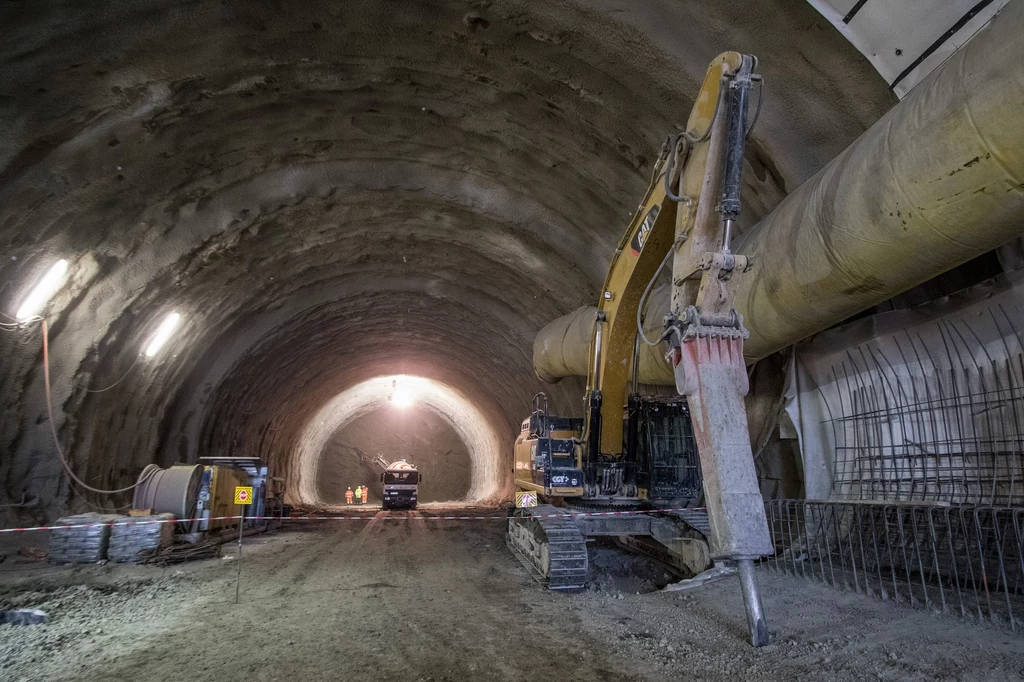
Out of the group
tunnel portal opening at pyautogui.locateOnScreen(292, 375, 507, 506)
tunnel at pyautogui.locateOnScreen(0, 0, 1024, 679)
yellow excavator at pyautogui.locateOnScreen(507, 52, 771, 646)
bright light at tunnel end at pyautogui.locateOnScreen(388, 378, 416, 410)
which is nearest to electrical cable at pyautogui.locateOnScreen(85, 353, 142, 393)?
tunnel at pyautogui.locateOnScreen(0, 0, 1024, 679)

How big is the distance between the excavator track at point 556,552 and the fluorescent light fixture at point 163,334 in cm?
724

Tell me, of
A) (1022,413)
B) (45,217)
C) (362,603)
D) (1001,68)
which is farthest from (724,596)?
(45,217)

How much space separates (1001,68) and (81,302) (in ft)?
33.3

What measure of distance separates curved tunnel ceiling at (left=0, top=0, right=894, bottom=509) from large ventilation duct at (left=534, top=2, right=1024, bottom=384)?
1.57m

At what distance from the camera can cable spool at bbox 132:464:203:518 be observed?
32.6ft

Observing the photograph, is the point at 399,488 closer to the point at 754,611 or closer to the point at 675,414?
the point at 675,414

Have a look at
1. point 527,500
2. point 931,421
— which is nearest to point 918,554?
point 931,421

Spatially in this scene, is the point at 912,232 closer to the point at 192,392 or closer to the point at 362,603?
the point at 362,603

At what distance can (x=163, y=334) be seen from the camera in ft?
35.9

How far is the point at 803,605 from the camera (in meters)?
5.14

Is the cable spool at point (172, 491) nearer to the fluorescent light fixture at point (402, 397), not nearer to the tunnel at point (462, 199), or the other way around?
the tunnel at point (462, 199)

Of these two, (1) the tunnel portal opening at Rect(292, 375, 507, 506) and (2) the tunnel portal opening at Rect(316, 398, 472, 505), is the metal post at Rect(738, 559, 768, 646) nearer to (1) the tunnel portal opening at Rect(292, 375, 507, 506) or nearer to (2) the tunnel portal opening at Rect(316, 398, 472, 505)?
(1) the tunnel portal opening at Rect(292, 375, 507, 506)

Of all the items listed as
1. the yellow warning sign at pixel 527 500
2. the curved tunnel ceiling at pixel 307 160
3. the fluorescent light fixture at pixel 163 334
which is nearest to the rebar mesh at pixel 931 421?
the curved tunnel ceiling at pixel 307 160

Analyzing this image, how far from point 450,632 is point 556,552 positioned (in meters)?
1.92
